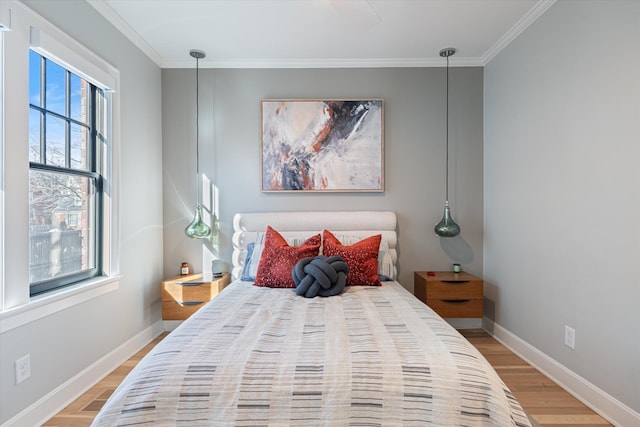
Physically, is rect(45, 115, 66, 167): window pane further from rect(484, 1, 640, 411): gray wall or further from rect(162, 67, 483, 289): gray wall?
rect(484, 1, 640, 411): gray wall

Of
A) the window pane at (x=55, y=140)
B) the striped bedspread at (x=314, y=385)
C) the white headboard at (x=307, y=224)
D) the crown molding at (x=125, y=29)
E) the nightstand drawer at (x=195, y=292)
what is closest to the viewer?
the striped bedspread at (x=314, y=385)

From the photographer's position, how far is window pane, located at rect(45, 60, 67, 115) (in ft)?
7.03

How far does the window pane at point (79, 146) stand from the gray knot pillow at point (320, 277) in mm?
1678

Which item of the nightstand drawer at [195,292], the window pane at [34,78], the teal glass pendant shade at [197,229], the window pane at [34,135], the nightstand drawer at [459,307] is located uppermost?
the window pane at [34,78]

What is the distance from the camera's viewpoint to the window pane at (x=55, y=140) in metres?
2.14

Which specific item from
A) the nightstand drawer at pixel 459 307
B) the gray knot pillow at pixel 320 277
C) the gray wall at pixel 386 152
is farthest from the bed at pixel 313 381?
the gray wall at pixel 386 152

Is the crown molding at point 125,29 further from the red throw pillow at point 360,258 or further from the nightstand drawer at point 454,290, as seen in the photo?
the nightstand drawer at point 454,290

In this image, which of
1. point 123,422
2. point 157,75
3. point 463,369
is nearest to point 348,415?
point 463,369

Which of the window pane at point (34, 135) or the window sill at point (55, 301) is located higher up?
the window pane at point (34, 135)

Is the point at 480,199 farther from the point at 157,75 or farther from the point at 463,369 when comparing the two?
the point at 157,75

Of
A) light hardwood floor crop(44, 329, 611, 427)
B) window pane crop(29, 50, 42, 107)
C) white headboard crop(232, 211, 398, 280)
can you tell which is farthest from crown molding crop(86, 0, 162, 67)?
light hardwood floor crop(44, 329, 611, 427)

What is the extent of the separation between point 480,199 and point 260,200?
2.22 metres

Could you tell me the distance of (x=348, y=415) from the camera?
4.06 feet

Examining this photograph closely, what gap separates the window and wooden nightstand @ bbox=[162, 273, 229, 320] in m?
0.66
